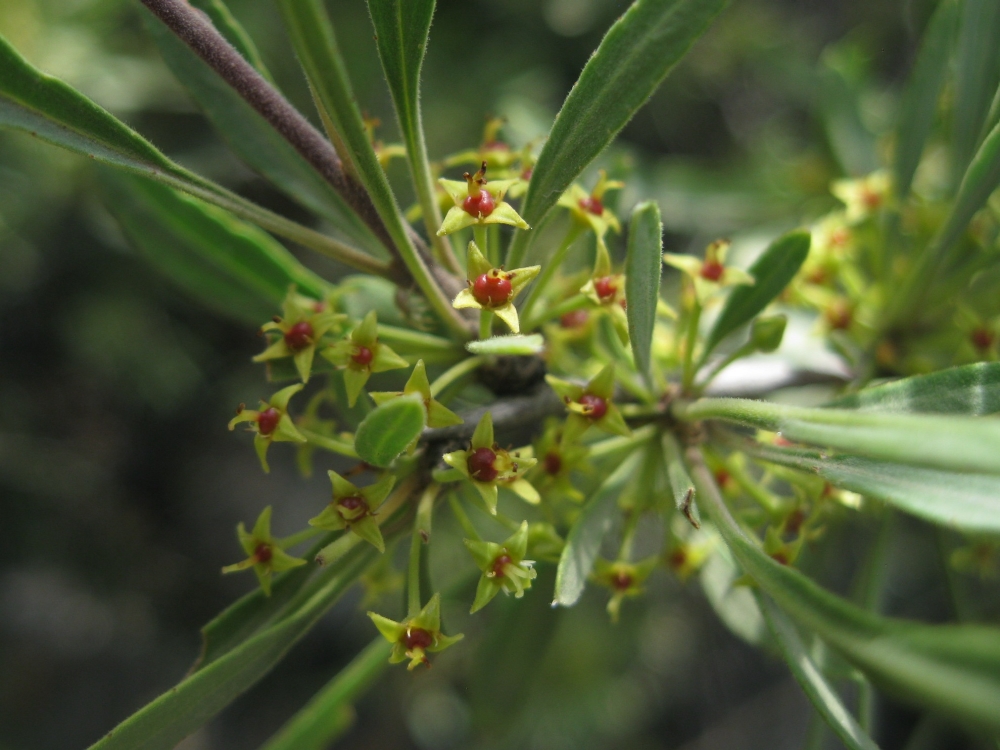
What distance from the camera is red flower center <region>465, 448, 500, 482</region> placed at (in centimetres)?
107

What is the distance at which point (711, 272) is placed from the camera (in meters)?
1.37

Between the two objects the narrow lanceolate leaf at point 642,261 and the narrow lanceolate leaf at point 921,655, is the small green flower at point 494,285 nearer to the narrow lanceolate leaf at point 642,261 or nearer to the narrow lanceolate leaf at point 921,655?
the narrow lanceolate leaf at point 642,261

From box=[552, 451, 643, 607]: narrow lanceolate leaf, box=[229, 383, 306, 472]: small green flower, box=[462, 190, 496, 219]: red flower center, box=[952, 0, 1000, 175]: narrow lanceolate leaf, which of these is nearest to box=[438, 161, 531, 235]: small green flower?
box=[462, 190, 496, 219]: red flower center

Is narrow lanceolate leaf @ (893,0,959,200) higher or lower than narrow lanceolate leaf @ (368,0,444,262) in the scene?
higher

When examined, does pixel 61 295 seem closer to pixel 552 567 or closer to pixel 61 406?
pixel 61 406

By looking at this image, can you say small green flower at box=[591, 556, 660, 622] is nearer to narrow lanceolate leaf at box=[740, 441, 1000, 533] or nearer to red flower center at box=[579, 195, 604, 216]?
narrow lanceolate leaf at box=[740, 441, 1000, 533]

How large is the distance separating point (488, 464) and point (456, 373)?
19 centimetres

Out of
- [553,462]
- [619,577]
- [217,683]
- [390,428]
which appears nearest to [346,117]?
[390,428]

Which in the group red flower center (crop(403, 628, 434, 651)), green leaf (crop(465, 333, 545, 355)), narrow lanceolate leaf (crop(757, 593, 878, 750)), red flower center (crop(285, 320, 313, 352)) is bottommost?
narrow lanceolate leaf (crop(757, 593, 878, 750))

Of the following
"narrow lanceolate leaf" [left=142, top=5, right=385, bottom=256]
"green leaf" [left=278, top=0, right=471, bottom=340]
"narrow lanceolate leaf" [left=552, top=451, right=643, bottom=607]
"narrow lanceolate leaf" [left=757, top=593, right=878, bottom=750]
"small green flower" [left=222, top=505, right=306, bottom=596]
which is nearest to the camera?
"green leaf" [left=278, top=0, right=471, bottom=340]

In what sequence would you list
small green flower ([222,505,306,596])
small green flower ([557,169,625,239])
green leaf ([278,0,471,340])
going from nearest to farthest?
1. green leaf ([278,0,471,340])
2. small green flower ([222,505,306,596])
3. small green flower ([557,169,625,239])

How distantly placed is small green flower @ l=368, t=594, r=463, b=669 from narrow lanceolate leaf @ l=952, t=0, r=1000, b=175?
1.35 metres

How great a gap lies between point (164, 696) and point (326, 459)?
9.13 feet

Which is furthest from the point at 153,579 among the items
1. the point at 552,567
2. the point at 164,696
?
Answer: the point at 164,696
